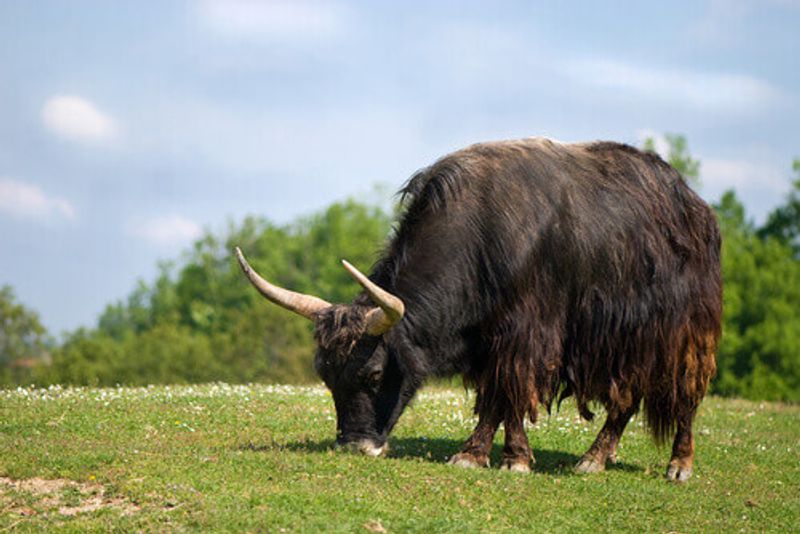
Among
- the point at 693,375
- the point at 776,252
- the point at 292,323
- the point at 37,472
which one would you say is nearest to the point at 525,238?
the point at 693,375

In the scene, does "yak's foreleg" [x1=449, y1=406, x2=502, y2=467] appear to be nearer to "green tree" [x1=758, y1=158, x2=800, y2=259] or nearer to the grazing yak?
the grazing yak

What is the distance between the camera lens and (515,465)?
1184cm

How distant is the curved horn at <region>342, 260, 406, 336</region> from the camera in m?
11.0

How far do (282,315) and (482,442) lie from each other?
60.5 metres

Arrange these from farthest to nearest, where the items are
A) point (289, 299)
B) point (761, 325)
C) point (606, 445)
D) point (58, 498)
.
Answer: point (761, 325), point (606, 445), point (289, 299), point (58, 498)

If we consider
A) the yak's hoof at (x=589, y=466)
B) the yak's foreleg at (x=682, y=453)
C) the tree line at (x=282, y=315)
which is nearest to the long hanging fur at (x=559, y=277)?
the yak's foreleg at (x=682, y=453)

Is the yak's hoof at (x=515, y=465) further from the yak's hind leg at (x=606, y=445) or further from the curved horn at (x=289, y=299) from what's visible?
the curved horn at (x=289, y=299)

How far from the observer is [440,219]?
1186cm

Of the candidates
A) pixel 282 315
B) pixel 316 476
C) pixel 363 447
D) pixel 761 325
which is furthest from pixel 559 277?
pixel 282 315

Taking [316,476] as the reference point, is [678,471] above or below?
below

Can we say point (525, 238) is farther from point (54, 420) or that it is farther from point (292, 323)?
point (292, 323)

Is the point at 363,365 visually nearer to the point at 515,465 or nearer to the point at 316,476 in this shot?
the point at 316,476

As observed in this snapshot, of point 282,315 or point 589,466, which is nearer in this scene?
point 589,466

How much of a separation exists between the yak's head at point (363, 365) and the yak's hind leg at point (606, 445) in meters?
2.72
